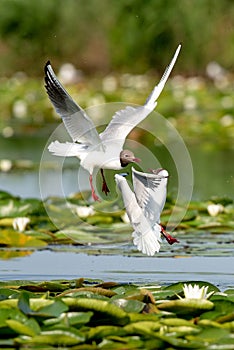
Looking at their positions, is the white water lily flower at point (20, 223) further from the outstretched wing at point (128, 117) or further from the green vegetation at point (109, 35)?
the green vegetation at point (109, 35)

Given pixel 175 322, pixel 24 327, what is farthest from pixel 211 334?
pixel 24 327

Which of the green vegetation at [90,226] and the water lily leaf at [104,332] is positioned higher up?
the green vegetation at [90,226]

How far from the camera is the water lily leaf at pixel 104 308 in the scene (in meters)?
3.89

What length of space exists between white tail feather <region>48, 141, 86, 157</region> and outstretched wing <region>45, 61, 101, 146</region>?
0.03 meters

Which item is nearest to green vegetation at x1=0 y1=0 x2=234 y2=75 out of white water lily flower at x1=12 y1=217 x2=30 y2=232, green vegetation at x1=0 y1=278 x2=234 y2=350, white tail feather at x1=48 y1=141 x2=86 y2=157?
white water lily flower at x1=12 y1=217 x2=30 y2=232

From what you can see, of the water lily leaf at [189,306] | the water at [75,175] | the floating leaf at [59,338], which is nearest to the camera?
the floating leaf at [59,338]

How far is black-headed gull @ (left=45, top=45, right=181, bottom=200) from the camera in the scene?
14.4ft

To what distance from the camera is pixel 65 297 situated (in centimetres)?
417

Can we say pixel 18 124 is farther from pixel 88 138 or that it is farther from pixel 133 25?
pixel 88 138

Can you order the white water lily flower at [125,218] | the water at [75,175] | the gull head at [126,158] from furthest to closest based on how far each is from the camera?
the water at [75,175]
the white water lily flower at [125,218]
the gull head at [126,158]

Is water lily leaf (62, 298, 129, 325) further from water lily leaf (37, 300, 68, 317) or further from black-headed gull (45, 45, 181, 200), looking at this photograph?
black-headed gull (45, 45, 181, 200)

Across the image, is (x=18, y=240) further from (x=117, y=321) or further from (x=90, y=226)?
(x=117, y=321)

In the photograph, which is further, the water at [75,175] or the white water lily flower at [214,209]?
the water at [75,175]

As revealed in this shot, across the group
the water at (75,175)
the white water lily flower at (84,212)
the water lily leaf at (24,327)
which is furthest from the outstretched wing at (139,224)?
the water at (75,175)
